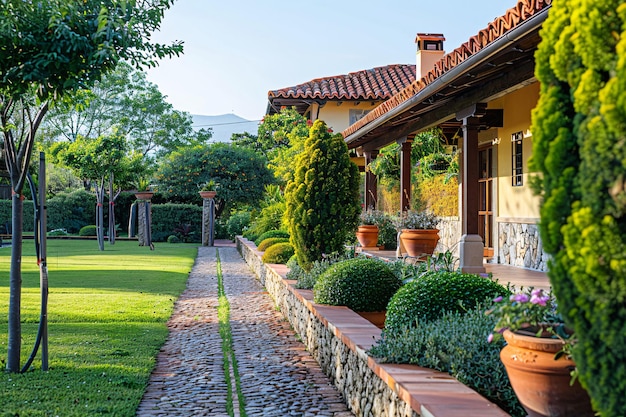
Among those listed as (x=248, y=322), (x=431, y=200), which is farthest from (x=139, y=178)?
(x=248, y=322)

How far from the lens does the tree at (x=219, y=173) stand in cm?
3366

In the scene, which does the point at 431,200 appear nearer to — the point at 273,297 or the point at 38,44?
the point at 273,297

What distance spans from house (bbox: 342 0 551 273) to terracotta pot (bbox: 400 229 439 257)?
911 mm

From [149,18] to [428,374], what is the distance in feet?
12.8

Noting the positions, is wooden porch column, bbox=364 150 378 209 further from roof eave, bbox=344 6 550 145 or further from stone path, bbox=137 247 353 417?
stone path, bbox=137 247 353 417

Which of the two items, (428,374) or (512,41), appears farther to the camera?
(512,41)

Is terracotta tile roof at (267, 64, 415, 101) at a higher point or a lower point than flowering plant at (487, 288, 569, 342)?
higher

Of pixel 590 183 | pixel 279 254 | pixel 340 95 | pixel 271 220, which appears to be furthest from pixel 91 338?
pixel 340 95

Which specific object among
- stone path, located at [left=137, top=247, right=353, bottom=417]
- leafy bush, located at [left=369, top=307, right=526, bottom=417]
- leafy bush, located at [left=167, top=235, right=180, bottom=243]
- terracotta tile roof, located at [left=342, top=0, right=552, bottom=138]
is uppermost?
terracotta tile roof, located at [left=342, top=0, right=552, bottom=138]

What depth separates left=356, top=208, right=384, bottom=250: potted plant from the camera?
14.8 meters

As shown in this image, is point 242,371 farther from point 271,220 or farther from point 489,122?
point 271,220

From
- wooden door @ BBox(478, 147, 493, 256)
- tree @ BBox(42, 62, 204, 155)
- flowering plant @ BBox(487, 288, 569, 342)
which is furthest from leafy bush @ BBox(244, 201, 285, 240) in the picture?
tree @ BBox(42, 62, 204, 155)

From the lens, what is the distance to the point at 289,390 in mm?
5648

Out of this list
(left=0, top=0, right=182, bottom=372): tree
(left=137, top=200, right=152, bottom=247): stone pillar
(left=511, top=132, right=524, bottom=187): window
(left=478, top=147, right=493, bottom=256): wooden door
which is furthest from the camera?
(left=137, top=200, right=152, bottom=247): stone pillar
